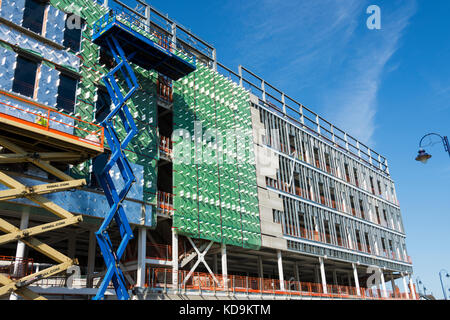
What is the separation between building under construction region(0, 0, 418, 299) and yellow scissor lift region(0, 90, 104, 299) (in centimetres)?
7

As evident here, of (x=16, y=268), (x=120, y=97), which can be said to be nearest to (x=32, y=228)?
(x=16, y=268)

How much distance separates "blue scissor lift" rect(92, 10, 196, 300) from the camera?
77.0ft

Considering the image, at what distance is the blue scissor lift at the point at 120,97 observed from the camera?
23.5 meters

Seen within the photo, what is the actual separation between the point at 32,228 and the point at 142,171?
10724mm

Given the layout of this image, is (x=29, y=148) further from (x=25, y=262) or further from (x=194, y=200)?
(x=194, y=200)

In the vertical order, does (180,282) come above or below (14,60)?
below

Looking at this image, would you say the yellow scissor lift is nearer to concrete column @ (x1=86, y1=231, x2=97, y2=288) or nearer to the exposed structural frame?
the exposed structural frame

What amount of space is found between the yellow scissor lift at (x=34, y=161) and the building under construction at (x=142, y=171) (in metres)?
0.07

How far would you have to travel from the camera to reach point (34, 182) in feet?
75.9

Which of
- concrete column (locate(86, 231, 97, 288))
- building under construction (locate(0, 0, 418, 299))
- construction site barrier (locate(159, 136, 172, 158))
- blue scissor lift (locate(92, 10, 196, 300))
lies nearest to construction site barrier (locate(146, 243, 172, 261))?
building under construction (locate(0, 0, 418, 299))

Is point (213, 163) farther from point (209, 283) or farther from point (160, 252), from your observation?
point (209, 283)

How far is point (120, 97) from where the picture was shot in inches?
1104
